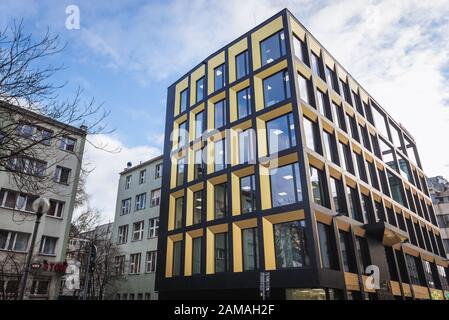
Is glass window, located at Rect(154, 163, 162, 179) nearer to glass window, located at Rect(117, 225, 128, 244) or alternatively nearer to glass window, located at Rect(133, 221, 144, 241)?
glass window, located at Rect(133, 221, 144, 241)

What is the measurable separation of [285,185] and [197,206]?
27.9 ft

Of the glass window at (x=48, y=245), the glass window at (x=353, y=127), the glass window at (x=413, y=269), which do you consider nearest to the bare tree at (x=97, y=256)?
the glass window at (x=48, y=245)

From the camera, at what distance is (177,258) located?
25.8 m

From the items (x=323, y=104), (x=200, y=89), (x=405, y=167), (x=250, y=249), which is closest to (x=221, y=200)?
(x=250, y=249)

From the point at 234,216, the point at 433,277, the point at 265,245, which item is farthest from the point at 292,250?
the point at 433,277

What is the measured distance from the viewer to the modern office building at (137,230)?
34594 mm

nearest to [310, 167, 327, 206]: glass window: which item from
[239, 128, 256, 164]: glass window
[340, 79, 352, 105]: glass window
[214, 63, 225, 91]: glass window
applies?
[239, 128, 256, 164]: glass window

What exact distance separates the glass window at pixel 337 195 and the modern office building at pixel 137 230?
20287 mm

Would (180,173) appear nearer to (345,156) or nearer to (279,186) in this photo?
(279,186)

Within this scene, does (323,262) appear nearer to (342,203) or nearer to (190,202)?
(342,203)

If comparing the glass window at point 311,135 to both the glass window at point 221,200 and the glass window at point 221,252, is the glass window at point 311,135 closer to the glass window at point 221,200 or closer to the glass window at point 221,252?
the glass window at point 221,200

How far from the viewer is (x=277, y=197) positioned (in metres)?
20.4
